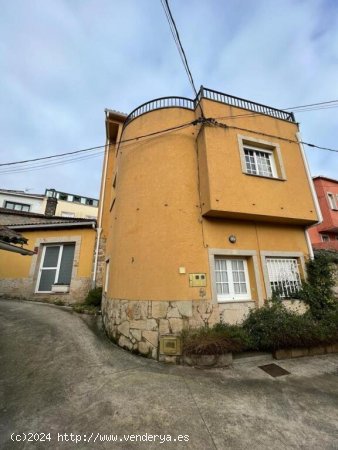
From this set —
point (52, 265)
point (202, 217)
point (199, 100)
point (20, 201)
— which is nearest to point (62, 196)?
point (20, 201)

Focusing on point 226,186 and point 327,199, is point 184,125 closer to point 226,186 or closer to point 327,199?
point 226,186

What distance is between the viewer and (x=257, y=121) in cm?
723

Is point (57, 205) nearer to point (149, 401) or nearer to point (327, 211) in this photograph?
point (149, 401)

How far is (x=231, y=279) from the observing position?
576 cm

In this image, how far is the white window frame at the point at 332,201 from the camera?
17998 millimetres

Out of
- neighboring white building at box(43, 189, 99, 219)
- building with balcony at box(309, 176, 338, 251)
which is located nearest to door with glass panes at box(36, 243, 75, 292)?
neighboring white building at box(43, 189, 99, 219)

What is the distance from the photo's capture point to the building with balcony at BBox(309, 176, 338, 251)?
698 inches

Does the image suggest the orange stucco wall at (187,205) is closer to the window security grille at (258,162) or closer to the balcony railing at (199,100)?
the balcony railing at (199,100)

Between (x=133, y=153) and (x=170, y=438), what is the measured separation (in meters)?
6.91

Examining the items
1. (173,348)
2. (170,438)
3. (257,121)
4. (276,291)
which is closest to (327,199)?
(257,121)

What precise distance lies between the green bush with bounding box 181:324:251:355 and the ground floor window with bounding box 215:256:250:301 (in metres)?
0.89

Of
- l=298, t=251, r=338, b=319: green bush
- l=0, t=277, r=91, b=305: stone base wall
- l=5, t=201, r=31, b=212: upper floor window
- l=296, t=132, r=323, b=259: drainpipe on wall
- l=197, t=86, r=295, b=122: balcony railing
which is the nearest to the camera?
l=298, t=251, r=338, b=319: green bush

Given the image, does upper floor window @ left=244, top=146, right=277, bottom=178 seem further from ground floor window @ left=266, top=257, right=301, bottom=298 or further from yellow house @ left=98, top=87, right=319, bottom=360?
ground floor window @ left=266, top=257, right=301, bottom=298

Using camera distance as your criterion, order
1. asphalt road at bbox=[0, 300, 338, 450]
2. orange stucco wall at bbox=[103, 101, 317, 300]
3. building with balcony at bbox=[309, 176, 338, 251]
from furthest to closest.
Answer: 1. building with balcony at bbox=[309, 176, 338, 251]
2. orange stucco wall at bbox=[103, 101, 317, 300]
3. asphalt road at bbox=[0, 300, 338, 450]
